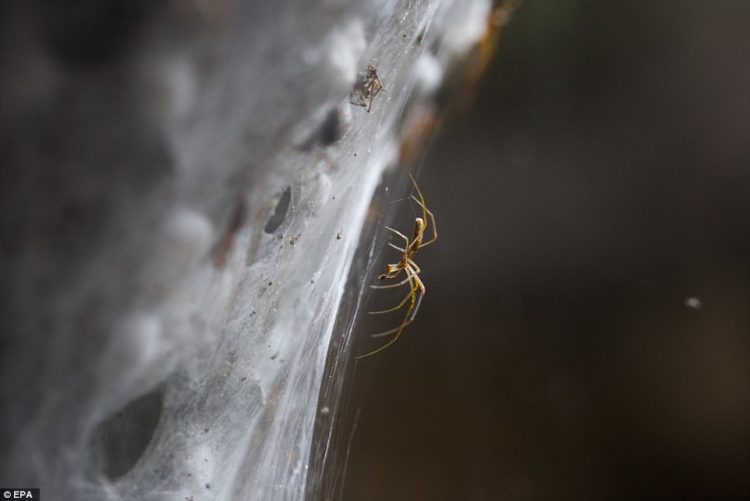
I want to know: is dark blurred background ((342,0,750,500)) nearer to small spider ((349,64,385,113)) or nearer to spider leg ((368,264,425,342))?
spider leg ((368,264,425,342))

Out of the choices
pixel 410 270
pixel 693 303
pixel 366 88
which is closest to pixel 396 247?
pixel 410 270

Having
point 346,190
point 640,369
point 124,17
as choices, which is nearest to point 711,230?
point 640,369

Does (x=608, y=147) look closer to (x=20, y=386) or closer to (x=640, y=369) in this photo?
(x=640, y=369)

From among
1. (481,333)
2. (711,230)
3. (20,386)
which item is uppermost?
(711,230)

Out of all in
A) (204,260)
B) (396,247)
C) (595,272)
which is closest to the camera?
(204,260)

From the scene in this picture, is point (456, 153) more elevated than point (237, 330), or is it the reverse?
point (456, 153)

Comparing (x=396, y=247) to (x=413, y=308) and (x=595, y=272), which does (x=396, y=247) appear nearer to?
(x=413, y=308)
